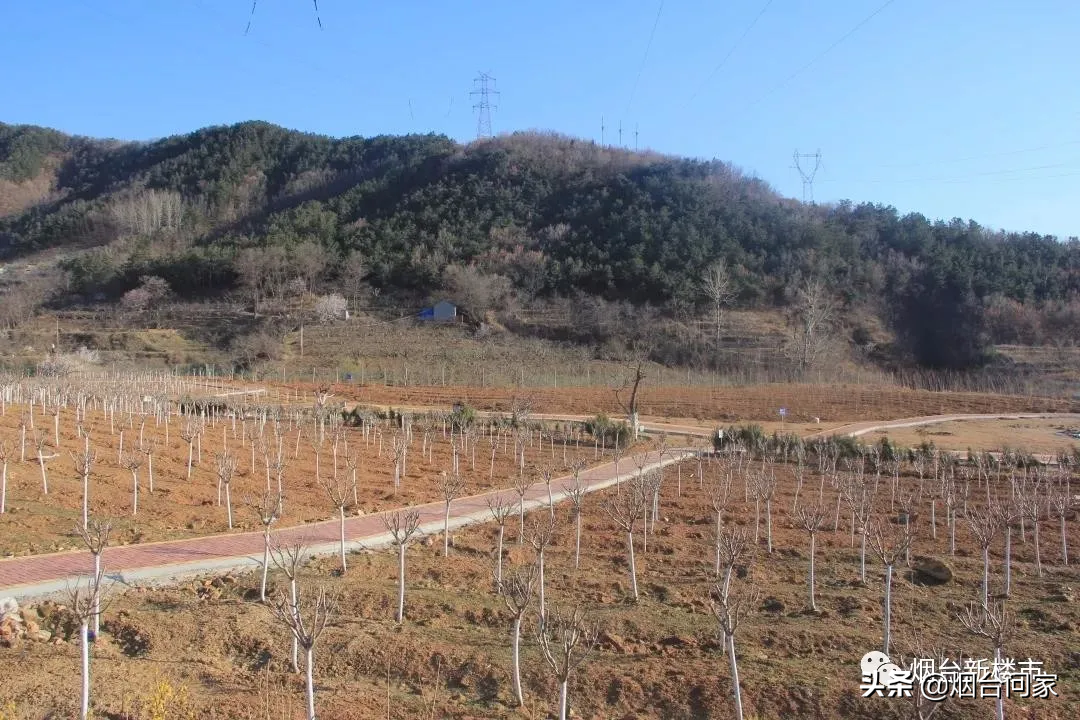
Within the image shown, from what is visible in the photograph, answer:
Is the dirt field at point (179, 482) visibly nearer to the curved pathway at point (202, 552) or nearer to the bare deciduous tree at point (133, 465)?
the bare deciduous tree at point (133, 465)

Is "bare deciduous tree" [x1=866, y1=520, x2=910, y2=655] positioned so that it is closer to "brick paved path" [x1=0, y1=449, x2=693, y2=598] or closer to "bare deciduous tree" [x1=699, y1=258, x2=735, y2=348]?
"brick paved path" [x1=0, y1=449, x2=693, y2=598]

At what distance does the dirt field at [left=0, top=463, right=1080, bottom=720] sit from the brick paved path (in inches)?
26.5

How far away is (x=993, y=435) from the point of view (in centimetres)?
3031

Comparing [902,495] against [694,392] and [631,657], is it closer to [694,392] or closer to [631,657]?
[631,657]

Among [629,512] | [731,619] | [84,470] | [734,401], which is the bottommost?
[734,401]

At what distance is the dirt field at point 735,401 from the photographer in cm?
3634

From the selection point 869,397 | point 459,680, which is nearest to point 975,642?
point 459,680

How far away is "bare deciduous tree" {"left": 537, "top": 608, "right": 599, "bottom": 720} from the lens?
5676 mm

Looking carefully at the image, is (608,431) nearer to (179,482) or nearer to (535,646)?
(179,482)

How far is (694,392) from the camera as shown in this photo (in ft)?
140

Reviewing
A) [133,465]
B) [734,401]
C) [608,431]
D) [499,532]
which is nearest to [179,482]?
[133,465]

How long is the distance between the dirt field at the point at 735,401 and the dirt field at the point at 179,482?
12.5 meters

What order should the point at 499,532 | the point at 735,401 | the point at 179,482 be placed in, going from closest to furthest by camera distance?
the point at 499,532
the point at 179,482
the point at 735,401

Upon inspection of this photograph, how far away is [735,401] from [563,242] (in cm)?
3771
